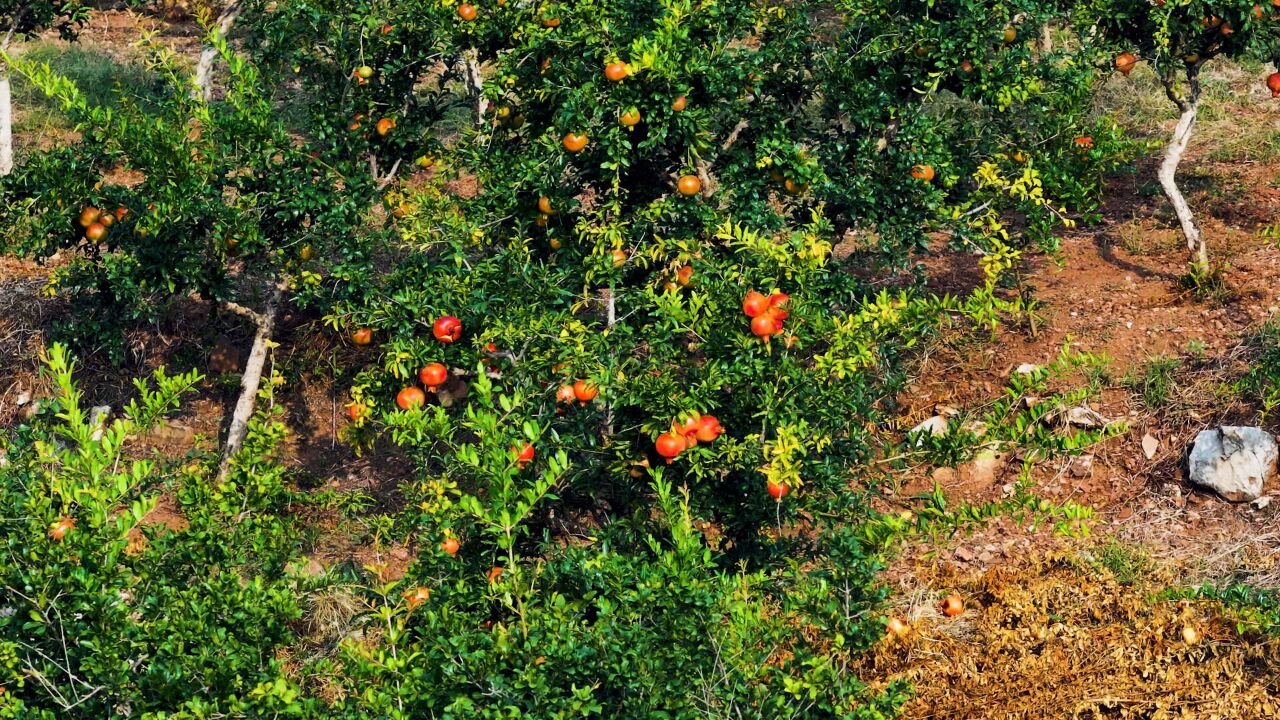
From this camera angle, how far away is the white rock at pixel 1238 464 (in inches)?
283

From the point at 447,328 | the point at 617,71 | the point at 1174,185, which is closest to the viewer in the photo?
the point at 617,71

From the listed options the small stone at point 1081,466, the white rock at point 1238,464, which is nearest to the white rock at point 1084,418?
the small stone at point 1081,466

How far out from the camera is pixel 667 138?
6.48 metres

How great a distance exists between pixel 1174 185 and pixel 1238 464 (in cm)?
214

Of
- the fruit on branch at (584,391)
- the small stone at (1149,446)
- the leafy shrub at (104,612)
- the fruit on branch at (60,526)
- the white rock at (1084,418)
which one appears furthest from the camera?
the white rock at (1084,418)

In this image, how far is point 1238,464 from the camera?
23.6 ft

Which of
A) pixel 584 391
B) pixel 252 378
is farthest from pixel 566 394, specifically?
pixel 252 378

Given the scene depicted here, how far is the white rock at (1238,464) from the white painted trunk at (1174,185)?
1624mm

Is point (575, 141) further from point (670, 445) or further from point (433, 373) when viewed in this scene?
point (670, 445)

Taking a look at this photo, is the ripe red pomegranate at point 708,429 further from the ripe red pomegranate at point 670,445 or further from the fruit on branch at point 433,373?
the fruit on branch at point 433,373

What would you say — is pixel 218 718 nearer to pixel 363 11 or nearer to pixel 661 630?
pixel 661 630

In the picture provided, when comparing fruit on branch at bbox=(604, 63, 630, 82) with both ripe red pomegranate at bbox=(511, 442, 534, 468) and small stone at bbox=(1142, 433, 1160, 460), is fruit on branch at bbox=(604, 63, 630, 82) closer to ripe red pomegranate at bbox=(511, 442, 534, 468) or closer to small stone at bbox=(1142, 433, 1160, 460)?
ripe red pomegranate at bbox=(511, 442, 534, 468)

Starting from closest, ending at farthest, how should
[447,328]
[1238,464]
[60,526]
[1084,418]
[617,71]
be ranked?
[60,526] < [617,71] < [447,328] < [1238,464] < [1084,418]

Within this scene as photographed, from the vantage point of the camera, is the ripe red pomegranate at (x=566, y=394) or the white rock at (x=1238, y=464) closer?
the ripe red pomegranate at (x=566, y=394)
